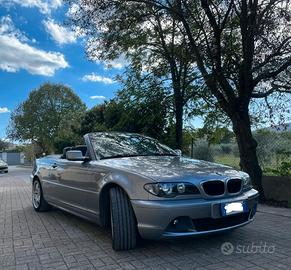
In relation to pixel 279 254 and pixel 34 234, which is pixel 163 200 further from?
pixel 34 234

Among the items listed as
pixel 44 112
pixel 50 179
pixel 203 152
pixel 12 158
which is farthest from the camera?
pixel 12 158

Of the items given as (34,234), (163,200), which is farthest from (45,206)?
(163,200)

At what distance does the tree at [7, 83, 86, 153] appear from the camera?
47.0 metres

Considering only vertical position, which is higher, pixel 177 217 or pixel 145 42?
pixel 145 42

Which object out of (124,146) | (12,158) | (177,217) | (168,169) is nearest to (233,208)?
(177,217)

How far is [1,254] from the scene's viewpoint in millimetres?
4277

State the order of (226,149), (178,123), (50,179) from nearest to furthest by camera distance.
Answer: (50,179), (226,149), (178,123)

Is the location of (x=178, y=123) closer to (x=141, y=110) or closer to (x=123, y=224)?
(x=141, y=110)

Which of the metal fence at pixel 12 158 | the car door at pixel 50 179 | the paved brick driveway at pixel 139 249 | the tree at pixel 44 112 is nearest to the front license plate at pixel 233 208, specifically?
the paved brick driveway at pixel 139 249

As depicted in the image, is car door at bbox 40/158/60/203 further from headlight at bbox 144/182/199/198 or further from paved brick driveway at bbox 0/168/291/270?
headlight at bbox 144/182/199/198

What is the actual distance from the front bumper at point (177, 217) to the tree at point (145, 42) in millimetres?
6295

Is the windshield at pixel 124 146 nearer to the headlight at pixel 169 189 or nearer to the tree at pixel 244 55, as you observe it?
the headlight at pixel 169 189

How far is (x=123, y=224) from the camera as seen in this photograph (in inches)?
159

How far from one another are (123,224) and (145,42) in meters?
8.86
